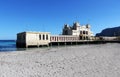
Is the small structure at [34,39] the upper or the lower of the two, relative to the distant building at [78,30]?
lower

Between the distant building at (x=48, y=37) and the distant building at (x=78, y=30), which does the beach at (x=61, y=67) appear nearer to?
the distant building at (x=48, y=37)

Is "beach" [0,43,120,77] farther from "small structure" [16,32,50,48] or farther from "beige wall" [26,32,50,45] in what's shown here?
"beige wall" [26,32,50,45]

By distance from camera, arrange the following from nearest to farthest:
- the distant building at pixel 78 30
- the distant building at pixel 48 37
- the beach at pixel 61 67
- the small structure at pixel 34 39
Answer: the beach at pixel 61 67 → the small structure at pixel 34 39 → the distant building at pixel 48 37 → the distant building at pixel 78 30

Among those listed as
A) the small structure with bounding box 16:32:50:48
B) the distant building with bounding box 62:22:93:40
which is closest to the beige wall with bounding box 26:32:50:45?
the small structure with bounding box 16:32:50:48

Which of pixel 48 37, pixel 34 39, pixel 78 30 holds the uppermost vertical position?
pixel 78 30

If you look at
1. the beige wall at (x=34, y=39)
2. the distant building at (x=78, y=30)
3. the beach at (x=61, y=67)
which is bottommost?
the beach at (x=61, y=67)

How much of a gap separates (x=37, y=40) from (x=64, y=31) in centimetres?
4029

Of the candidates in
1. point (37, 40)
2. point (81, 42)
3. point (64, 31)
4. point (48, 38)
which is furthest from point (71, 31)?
point (37, 40)

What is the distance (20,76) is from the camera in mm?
8688

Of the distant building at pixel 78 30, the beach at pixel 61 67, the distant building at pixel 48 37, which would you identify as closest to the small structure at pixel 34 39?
the distant building at pixel 48 37

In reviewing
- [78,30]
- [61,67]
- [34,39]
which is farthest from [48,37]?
[61,67]

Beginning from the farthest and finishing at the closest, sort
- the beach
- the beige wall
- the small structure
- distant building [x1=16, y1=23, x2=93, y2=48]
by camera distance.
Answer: distant building [x1=16, y1=23, x2=93, y2=48], the beige wall, the small structure, the beach

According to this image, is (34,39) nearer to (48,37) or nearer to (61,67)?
(48,37)

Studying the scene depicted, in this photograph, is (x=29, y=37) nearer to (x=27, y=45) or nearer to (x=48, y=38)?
(x=27, y=45)
